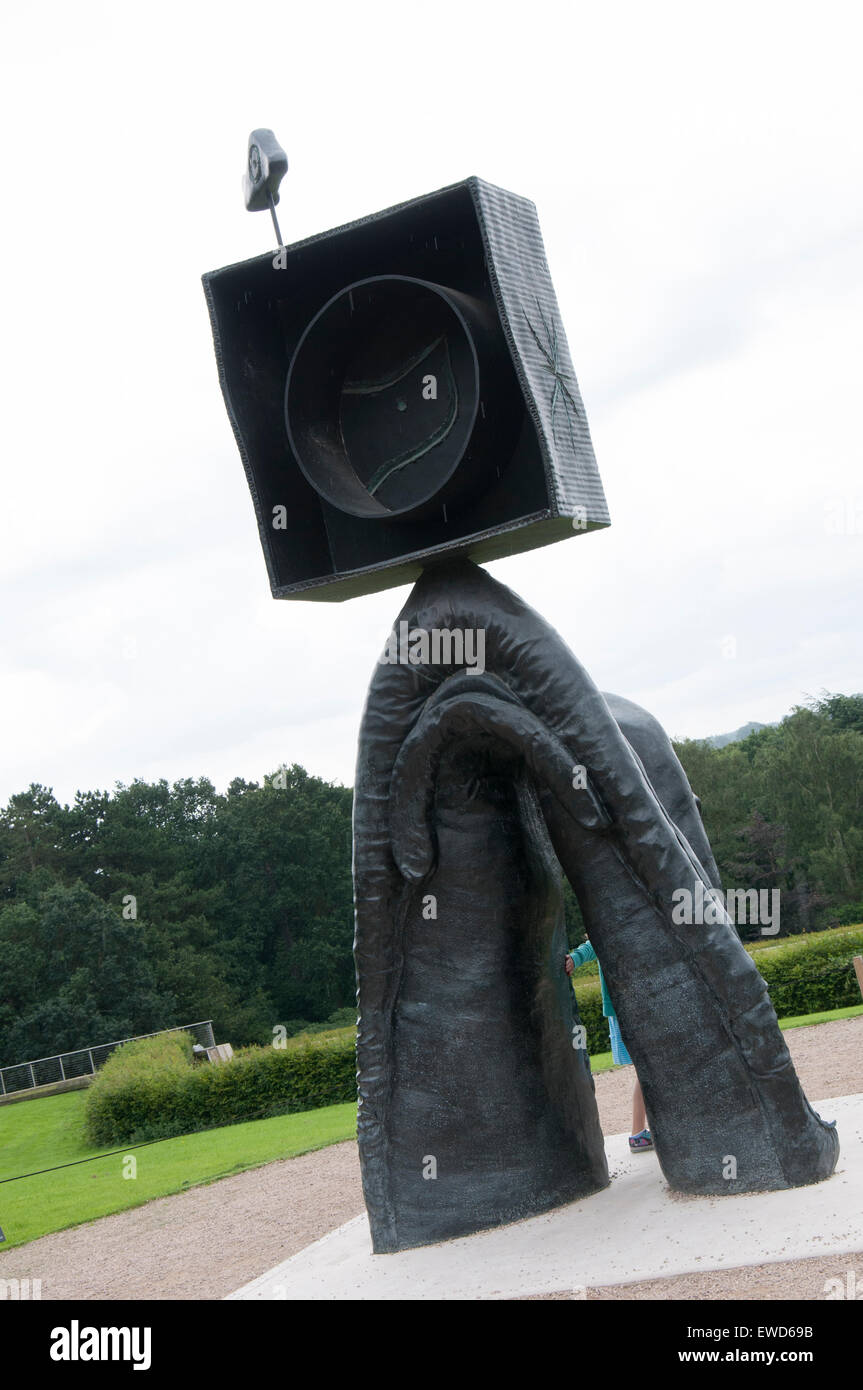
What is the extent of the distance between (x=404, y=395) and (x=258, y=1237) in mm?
6414

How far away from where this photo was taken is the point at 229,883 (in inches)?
1898

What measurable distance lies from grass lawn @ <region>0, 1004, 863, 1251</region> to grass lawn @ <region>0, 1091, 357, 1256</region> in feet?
0.03

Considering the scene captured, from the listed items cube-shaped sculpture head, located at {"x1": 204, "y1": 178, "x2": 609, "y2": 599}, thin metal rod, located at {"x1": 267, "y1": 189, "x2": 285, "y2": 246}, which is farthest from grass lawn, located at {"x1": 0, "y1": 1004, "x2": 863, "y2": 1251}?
thin metal rod, located at {"x1": 267, "y1": 189, "x2": 285, "y2": 246}

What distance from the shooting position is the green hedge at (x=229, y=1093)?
19297 mm

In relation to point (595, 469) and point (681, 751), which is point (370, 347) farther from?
point (681, 751)

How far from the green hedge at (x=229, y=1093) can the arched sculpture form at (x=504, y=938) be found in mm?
12543

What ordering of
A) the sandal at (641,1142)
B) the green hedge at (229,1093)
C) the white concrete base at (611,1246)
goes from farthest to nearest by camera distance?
the green hedge at (229,1093), the sandal at (641,1142), the white concrete base at (611,1246)

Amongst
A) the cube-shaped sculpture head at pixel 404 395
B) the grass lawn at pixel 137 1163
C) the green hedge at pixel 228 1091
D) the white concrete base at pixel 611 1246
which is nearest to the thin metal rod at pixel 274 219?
the cube-shaped sculpture head at pixel 404 395

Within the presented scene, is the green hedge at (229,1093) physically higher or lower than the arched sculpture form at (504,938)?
lower

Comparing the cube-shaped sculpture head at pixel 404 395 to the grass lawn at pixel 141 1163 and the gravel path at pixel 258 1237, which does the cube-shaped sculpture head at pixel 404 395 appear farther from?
the grass lawn at pixel 141 1163

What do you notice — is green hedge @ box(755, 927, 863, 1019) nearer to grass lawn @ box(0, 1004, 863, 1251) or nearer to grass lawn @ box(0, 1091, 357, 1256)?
grass lawn @ box(0, 1004, 863, 1251)

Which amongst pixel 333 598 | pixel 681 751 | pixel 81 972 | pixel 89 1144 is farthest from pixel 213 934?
pixel 333 598

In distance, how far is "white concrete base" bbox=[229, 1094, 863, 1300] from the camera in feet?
18.1

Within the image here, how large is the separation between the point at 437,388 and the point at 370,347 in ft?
1.62
